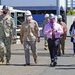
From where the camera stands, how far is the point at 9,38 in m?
12.9

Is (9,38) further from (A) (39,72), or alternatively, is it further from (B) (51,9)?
(B) (51,9)

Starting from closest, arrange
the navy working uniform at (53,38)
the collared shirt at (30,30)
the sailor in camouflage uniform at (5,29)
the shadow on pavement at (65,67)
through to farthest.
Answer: the shadow on pavement at (65,67) → the navy working uniform at (53,38) → the sailor in camouflage uniform at (5,29) → the collared shirt at (30,30)

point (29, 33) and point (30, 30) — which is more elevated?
point (30, 30)

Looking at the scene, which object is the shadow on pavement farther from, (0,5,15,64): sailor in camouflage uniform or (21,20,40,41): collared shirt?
(0,5,15,64): sailor in camouflage uniform

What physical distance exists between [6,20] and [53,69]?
237 cm

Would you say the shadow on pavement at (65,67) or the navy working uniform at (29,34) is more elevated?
the navy working uniform at (29,34)

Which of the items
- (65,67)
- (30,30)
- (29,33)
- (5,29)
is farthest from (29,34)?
(65,67)

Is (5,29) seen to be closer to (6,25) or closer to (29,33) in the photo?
(6,25)

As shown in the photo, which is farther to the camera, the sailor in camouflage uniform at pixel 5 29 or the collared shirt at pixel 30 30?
the collared shirt at pixel 30 30

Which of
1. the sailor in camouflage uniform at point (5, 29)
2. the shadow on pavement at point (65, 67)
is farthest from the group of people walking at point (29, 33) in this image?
the shadow on pavement at point (65, 67)

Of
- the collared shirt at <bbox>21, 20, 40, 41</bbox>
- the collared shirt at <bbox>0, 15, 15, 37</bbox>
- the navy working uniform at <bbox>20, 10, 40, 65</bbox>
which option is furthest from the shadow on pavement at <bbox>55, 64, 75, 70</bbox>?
the collared shirt at <bbox>0, 15, 15, 37</bbox>

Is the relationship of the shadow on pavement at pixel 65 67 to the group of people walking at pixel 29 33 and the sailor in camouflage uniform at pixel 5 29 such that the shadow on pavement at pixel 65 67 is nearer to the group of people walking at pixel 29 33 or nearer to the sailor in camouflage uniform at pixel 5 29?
the group of people walking at pixel 29 33

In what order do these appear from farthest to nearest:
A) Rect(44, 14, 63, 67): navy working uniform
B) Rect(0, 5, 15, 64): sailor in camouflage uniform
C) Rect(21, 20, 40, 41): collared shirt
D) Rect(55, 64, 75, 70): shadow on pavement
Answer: Rect(21, 20, 40, 41): collared shirt, Rect(0, 5, 15, 64): sailor in camouflage uniform, Rect(44, 14, 63, 67): navy working uniform, Rect(55, 64, 75, 70): shadow on pavement

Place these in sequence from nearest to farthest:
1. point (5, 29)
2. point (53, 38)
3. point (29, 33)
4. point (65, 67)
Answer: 1. point (65, 67)
2. point (53, 38)
3. point (5, 29)
4. point (29, 33)
